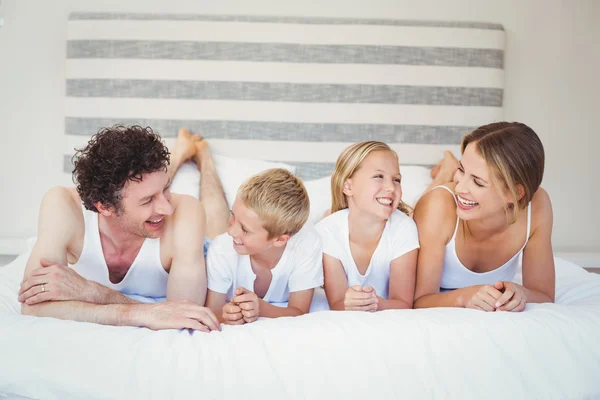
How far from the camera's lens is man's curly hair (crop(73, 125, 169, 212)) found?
1657mm

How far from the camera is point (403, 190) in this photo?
268 cm

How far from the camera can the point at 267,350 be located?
134cm

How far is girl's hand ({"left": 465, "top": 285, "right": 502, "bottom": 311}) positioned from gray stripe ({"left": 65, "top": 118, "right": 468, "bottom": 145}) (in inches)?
60.3

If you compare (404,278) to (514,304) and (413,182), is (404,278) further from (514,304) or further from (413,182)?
(413,182)

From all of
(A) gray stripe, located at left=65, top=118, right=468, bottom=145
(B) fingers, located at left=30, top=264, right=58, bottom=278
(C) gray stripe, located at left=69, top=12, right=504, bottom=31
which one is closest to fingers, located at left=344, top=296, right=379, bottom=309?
(B) fingers, located at left=30, top=264, right=58, bottom=278

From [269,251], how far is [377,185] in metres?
0.41

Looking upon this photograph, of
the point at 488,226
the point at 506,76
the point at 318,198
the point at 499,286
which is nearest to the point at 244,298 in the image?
the point at 499,286

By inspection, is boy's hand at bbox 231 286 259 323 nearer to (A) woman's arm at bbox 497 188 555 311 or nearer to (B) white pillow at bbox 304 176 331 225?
(A) woman's arm at bbox 497 188 555 311

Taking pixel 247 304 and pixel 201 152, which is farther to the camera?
pixel 201 152

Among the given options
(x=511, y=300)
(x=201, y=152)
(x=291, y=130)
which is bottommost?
(x=511, y=300)

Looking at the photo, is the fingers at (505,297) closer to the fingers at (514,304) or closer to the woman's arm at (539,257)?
the fingers at (514,304)

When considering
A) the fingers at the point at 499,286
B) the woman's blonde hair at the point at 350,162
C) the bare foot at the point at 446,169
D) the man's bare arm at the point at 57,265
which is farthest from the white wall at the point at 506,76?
the fingers at the point at 499,286

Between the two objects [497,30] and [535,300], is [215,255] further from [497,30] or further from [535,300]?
[497,30]

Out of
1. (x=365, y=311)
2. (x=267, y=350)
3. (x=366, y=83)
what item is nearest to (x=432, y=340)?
(x=365, y=311)
